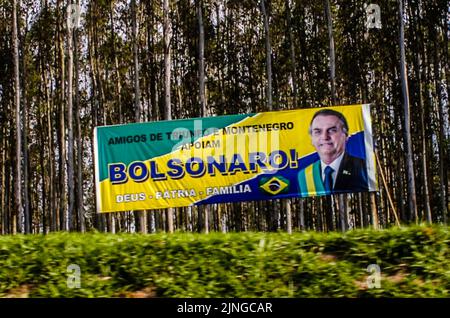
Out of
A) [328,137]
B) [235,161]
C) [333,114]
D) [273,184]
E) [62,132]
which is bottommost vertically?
[273,184]

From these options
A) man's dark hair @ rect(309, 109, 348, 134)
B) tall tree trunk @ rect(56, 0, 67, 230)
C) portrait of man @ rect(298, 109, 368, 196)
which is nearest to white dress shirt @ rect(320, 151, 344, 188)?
portrait of man @ rect(298, 109, 368, 196)

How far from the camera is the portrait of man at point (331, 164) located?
38.4 ft

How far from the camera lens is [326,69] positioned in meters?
32.7

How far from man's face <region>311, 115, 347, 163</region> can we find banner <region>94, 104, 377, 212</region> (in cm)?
2

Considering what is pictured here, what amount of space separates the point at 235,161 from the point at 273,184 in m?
0.86

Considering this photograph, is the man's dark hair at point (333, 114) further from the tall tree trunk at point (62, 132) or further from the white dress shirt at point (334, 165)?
the tall tree trunk at point (62, 132)

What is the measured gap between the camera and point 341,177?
38.5 feet

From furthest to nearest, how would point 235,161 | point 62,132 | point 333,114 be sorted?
point 62,132
point 235,161
point 333,114

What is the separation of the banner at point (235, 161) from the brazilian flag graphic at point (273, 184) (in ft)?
0.06

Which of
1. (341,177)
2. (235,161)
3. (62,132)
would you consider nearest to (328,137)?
(341,177)

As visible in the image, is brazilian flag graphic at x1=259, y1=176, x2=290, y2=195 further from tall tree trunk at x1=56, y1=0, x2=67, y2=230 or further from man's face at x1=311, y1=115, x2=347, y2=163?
tall tree trunk at x1=56, y1=0, x2=67, y2=230

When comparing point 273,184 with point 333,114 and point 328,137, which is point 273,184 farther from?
point 333,114

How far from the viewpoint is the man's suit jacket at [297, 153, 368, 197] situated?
11734mm
